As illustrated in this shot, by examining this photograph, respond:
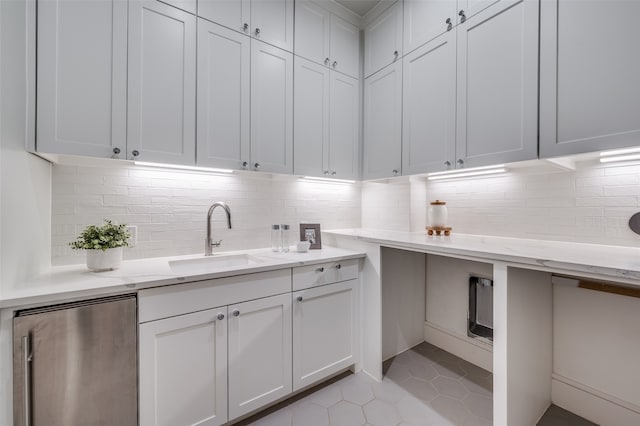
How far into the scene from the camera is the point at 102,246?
1348 millimetres

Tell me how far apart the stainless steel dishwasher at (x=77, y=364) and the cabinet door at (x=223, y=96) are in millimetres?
966

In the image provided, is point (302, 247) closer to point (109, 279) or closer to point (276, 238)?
point (276, 238)

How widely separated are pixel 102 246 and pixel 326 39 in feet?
7.26

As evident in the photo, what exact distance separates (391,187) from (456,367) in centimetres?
156

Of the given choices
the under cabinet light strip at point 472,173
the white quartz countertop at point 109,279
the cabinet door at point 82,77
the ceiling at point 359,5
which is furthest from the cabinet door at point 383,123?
the cabinet door at point 82,77

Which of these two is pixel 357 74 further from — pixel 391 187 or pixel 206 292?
pixel 206 292

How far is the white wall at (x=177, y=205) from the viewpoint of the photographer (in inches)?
60.1

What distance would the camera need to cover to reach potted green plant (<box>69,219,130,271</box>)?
133 centimetres

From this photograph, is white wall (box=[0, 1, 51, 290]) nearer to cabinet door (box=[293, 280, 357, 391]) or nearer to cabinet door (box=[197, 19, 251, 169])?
cabinet door (box=[197, 19, 251, 169])

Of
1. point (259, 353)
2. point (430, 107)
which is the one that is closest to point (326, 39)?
point (430, 107)

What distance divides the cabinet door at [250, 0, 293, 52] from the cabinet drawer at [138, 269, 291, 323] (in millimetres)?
1674

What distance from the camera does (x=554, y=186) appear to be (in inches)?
66.6

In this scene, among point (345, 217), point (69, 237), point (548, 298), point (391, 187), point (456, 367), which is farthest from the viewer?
point (345, 217)

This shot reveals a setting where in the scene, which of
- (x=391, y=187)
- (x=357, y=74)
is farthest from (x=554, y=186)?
(x=357, y=74)
